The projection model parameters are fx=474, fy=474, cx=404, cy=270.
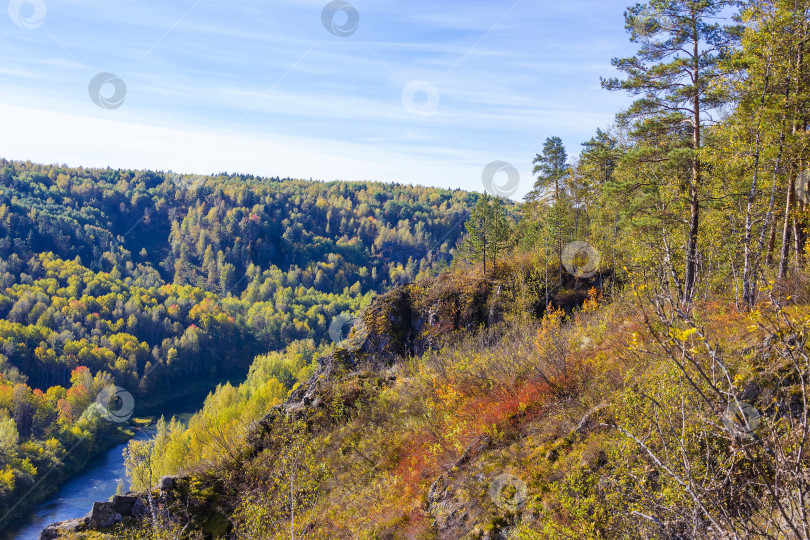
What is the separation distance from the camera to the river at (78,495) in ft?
161

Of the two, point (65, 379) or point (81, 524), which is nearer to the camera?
point (81, 524)

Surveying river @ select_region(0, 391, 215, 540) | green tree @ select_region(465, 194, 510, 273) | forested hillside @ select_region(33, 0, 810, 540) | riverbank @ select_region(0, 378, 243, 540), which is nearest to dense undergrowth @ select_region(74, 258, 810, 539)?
forested hillside @ select_region(33, 0, 810, 540)

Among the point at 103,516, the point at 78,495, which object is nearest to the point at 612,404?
the point at 103,516

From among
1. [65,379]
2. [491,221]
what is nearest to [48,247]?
[65,379]

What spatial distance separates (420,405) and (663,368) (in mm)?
9128

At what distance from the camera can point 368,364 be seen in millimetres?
28281

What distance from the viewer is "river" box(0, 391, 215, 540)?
49125 mm

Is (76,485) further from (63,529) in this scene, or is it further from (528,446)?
(528,446)

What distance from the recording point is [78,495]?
185ft

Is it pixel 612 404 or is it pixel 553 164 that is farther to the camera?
pixel 553 164

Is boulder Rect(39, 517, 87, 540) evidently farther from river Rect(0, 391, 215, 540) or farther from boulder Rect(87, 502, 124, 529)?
river Rect(0, 391, 215, 540)

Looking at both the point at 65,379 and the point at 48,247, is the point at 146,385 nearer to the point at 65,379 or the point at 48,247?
the point at 65,379

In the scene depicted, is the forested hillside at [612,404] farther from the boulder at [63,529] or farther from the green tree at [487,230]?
the green tree at [487,230]

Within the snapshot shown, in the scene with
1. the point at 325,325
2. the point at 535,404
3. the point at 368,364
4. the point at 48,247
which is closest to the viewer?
the point at 535,404
